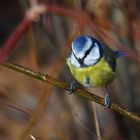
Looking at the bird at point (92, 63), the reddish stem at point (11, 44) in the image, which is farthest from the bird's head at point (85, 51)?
the reddish stem at point (11, 44)

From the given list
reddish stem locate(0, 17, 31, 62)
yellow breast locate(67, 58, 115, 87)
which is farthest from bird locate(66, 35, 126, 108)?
reddish stem locate(0, 17, 31, 62)

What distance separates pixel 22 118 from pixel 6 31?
2.18 feet

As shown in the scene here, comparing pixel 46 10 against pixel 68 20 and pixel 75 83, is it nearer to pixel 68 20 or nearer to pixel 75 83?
pixel 75 83

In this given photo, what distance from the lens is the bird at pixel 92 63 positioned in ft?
4.87

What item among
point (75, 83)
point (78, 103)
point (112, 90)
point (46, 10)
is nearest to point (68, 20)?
point (78, 103)

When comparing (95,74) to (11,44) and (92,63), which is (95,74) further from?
(11,44)

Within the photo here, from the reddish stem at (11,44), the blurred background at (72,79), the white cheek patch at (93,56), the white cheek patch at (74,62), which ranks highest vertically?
the blurred background at (72,79)

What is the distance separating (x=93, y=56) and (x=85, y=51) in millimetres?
46

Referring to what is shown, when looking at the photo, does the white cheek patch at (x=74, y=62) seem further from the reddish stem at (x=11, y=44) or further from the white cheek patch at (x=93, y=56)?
the reddish stem at (x=11, y=44)

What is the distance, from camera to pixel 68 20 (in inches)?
105

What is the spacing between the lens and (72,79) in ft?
6.56

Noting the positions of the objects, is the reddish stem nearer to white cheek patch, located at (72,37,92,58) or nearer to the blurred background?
the blurred background

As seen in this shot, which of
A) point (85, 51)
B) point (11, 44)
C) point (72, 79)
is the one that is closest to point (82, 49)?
point (85, 51)

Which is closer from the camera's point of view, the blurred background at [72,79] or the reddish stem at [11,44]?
the reddish stem at [11,44]
